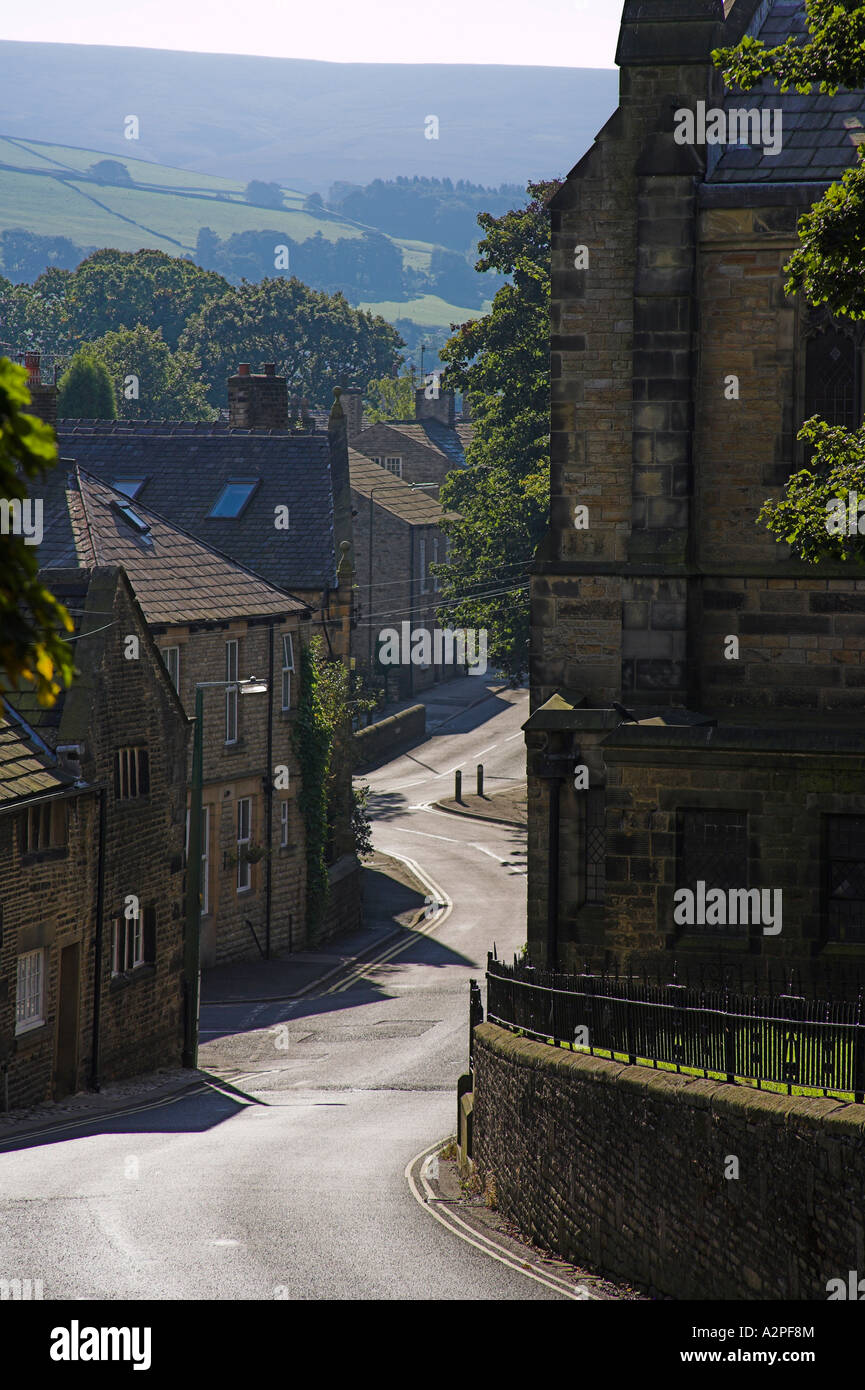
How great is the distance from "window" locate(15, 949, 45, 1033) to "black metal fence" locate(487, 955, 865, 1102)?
8.06 metres

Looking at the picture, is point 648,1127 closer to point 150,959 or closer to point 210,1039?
point 150,959

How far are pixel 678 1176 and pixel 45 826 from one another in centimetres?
1350

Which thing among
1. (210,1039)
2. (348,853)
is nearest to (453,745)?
(348,853)

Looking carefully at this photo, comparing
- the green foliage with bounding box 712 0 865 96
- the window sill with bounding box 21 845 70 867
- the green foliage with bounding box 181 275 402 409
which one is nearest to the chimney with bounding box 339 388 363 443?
the green foliage with bounding box 181 275 402 409

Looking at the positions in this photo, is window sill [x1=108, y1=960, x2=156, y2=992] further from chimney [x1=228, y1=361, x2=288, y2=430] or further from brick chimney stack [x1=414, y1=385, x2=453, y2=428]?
brick chimney stack [x1=414, y1=385, x2=453, y2=428]

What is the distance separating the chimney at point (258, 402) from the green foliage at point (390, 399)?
257 ft

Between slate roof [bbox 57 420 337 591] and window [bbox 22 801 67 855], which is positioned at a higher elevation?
slate roof [bbox 57 420 337 591]

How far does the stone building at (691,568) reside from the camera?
67.1 feet

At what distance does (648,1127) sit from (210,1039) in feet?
62.5

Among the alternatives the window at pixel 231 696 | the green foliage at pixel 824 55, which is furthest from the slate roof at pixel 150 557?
the green foliage at pixel 824 55

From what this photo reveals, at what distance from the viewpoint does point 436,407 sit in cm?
11156

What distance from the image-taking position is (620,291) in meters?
22.9

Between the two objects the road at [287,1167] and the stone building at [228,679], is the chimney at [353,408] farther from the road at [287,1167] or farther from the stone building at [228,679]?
the road at [287,1167]

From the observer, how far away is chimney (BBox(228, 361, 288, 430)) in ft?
171
